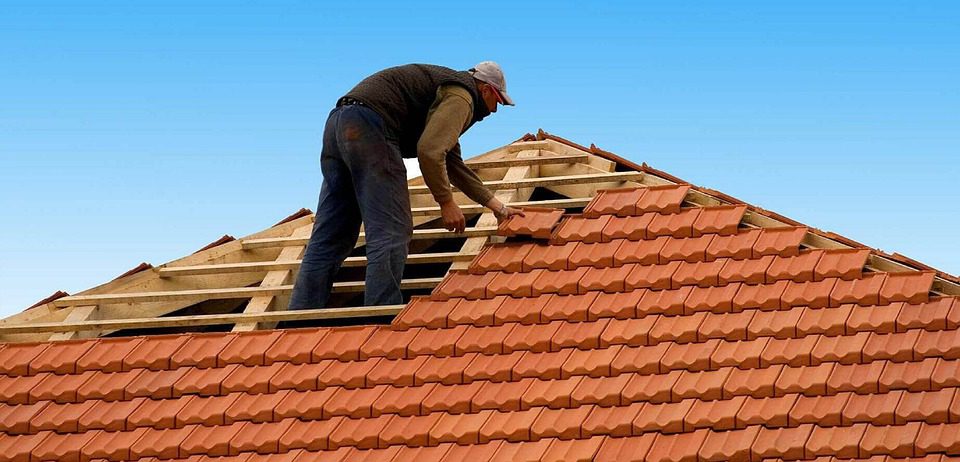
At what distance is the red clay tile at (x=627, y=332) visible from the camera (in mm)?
7234

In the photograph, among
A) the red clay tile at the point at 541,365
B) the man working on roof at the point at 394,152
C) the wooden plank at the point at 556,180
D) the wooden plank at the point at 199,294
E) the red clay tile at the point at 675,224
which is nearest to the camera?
the red clay tile at the point at 541,365

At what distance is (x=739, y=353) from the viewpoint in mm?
6992

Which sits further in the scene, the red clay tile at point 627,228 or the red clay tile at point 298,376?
the red clay tile at point 627,228

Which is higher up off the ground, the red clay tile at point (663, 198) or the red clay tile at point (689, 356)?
the red clay tile at point (663, 198)

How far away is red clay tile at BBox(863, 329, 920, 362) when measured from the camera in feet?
22.3

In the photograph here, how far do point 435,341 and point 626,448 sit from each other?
134 centimetres

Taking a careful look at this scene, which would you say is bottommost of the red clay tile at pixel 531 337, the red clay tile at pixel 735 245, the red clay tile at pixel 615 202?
the red clay tile at pixel 531 337

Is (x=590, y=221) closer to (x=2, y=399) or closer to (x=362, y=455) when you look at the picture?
(x=362, y=455)

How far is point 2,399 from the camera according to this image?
25.5 ft

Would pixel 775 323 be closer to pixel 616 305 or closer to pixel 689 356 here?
pixel 689 356

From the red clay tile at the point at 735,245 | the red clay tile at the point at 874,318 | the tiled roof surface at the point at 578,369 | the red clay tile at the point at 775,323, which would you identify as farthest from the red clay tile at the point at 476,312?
the red clay tile at the point at 874,318

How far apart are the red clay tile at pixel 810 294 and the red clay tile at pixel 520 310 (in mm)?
1208

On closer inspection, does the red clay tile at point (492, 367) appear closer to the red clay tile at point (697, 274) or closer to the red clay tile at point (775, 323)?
the red clay tile at point (697, 274)

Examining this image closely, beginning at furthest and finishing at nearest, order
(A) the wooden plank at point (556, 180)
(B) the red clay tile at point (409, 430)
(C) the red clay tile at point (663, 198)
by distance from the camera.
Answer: (A) the wooden plank at point (556, 180) → (C) the red clay tile at point (663, 198) → (B) the red clay tile at point (409, 430)
